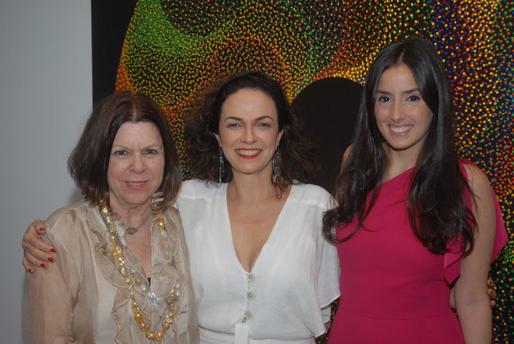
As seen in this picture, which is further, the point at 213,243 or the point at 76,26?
the point at 76,26

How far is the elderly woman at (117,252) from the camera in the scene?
177cm

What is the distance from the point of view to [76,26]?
301 centimetres

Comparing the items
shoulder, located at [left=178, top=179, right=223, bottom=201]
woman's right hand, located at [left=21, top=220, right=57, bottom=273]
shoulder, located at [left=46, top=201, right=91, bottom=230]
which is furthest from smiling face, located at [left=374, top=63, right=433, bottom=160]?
woman's right hand, located at [left=21, top=220, right=57, bottom=273]

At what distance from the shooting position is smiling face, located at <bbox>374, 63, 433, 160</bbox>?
178 centimetres

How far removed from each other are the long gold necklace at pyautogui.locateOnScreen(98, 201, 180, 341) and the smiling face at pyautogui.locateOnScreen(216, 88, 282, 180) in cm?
53

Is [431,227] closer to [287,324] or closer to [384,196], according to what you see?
[384,196]

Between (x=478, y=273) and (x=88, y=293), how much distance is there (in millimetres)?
1425

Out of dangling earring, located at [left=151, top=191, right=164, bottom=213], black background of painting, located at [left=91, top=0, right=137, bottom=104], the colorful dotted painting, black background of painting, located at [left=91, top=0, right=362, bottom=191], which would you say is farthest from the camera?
black background of painting, located at [left=91, top=0, right=137, bottom=104]

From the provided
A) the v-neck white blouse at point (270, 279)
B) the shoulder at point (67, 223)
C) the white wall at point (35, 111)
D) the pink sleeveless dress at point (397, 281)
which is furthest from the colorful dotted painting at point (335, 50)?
the shoulder at point (67, 223)

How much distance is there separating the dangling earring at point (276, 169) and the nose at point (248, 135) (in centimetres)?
27

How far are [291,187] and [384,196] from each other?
0.41 m

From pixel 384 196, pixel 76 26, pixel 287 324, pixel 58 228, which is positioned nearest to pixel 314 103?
pixel 384 196

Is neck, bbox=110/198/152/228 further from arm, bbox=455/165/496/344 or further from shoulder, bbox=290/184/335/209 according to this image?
arm, bbox=455/165/496/344

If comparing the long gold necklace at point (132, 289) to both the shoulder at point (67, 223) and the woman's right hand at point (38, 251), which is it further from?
the woman's right hand at point (38, 251)
